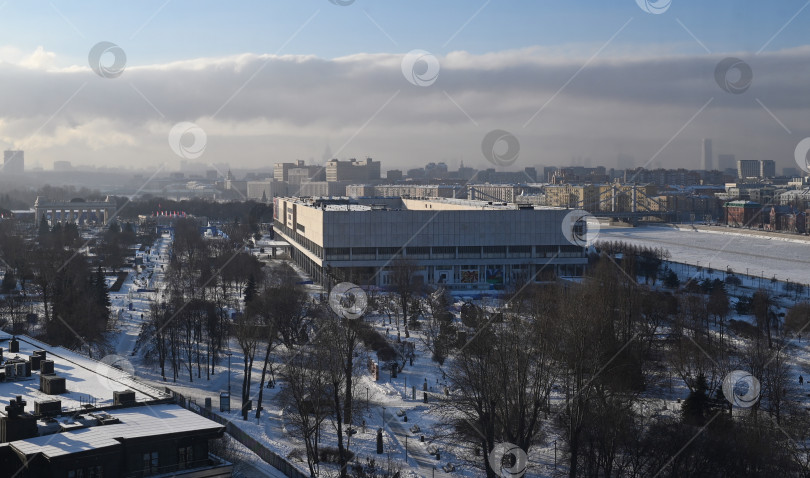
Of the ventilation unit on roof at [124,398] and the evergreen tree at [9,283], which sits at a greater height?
the evergreen tree at [9,283]

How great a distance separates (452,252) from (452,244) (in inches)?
11.6

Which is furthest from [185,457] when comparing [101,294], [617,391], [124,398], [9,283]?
[9,283]

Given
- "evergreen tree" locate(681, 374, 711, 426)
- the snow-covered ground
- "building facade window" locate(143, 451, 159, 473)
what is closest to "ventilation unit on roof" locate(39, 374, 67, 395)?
"building facade window" locate(143, 451, 159, 473)

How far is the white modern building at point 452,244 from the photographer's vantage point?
27688mm

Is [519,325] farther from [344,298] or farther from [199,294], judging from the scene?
[199,294]

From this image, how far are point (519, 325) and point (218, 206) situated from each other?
5842 centimetres

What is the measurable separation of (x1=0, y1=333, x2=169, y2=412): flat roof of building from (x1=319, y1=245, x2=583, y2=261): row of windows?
16080 mm

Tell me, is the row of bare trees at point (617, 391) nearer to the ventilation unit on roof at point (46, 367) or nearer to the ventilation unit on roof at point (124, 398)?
the ventilation unit on roof at point (124, 398)

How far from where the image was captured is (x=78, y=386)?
976 centimetres

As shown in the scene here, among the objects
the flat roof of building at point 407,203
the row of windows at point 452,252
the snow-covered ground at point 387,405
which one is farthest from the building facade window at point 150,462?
the flat roof of building at point 407,203

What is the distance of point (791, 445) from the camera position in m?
9.91

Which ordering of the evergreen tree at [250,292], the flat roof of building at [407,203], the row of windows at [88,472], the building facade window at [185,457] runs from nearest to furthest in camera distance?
1. the row of windows at [88,472]
2. the building facade window at [185,457]
3. the evergreen tree at [250,292]
4. the flat roof of building at [407,203]

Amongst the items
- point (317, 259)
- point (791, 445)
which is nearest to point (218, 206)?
point (317, 259)

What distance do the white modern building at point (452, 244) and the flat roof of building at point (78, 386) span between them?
1589 cm
